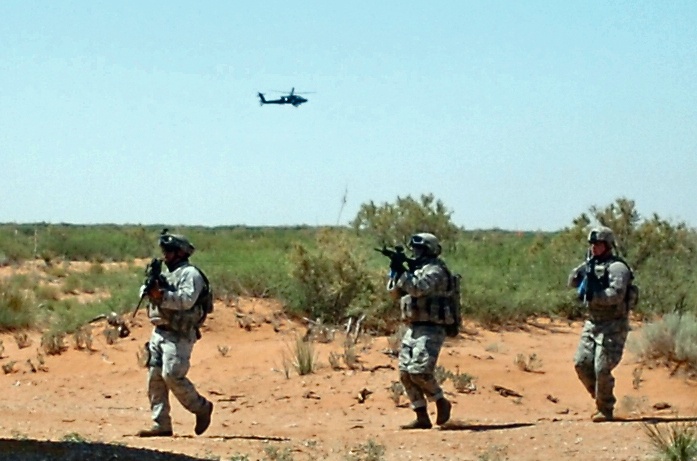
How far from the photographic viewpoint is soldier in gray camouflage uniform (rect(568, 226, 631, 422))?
11250 millimetres

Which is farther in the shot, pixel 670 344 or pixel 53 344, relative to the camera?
pixel 53 344

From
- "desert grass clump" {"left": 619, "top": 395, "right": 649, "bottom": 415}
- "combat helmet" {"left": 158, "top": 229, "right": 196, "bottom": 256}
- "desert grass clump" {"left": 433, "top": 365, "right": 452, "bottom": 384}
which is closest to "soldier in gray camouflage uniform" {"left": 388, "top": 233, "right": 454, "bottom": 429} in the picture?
"combat helmet" {"left": 158, "top": 229, "right": 196, "bottom": 256}

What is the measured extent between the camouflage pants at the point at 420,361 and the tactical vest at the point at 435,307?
116mm

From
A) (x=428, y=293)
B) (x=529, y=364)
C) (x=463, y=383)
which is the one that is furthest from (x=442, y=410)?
(x=529, y=364)

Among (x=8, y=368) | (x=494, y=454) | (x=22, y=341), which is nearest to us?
(x=494, y=454)

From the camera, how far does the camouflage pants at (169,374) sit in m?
10.6

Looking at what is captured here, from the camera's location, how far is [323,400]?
1375cm

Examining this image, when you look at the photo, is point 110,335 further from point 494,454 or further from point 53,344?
point 494,454

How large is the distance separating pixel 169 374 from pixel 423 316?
2.36m

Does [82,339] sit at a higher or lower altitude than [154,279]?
lower

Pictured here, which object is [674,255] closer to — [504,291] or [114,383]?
[504,291]

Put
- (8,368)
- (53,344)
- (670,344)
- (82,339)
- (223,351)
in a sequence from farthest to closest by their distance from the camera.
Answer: (82,339), (53,344), (223,351), (8,368), (670,344)

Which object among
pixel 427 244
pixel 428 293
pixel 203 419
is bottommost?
pixel 203 419

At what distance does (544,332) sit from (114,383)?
765 centimetres
